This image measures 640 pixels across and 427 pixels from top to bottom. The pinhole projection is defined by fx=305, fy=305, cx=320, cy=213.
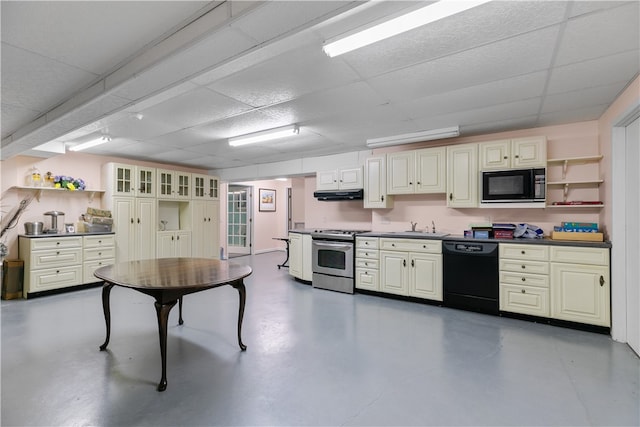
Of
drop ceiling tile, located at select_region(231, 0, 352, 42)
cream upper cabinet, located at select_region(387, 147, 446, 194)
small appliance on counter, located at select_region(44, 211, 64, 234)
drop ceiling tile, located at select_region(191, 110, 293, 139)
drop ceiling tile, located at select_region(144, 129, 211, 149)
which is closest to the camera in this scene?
drop ceiling tile, located at select_region(231, 0, 352, 42)

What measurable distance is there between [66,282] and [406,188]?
5313 millimetres

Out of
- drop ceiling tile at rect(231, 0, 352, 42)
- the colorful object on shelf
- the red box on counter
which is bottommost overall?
the red box on counter

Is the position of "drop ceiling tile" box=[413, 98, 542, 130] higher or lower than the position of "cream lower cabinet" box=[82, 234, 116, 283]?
higher

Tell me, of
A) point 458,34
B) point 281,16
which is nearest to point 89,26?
point 281,16

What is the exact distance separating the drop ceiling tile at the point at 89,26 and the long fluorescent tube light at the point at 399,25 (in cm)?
83

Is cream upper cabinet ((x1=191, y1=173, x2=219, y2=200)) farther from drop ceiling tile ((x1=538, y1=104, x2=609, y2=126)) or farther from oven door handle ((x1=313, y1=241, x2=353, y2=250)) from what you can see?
drop ceiling tile ((x1=538, y1=104, x2=609, y2=126))

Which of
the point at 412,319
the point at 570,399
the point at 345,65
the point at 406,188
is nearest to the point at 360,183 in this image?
the point at 406,188

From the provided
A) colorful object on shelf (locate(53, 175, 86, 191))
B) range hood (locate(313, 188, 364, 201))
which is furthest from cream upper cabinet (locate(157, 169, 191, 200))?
range hood (locate(313, 188, 364, 201))

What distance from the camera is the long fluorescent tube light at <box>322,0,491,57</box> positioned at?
Answer: 5.19 feet

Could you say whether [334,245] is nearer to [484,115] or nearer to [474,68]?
[484,115]

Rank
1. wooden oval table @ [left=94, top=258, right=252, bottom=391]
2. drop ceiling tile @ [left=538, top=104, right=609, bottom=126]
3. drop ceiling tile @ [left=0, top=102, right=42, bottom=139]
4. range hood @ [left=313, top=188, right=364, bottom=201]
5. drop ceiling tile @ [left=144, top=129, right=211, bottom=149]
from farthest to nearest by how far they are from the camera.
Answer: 1. range hood @ [left=313, top=188, right=364, bottom=201]
2. drop ceiling tile @ [left=144, top=129, right=211, bottom=149]
3. drop ceiling tile @ [left=538, top=104, right=609, bottom=126]
4. drop ceiling tile @ [left=0, top=102, right=42, bottom=139]
5. wooden oval table @ [left=94, top=258, right=252, bottom=391]

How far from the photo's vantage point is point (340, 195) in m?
5.14

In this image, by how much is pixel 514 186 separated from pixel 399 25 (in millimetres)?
2879

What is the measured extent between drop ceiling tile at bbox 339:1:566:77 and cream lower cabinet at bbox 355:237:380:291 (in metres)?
2.74
